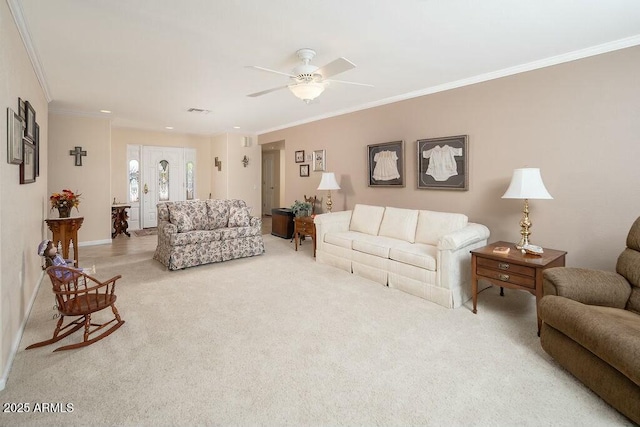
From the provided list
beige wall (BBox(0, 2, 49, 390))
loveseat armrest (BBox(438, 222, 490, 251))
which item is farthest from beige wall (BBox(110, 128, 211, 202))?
loveseat armrest (BBox(438, 222, 490, 251))

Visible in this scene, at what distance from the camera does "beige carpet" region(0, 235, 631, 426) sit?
69.9 inches

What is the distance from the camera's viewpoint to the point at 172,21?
8.50ft

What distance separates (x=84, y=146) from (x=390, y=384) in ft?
22.5

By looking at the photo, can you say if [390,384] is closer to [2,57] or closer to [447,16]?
[447,16]

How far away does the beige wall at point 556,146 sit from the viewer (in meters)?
3.00

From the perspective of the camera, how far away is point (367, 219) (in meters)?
4.92

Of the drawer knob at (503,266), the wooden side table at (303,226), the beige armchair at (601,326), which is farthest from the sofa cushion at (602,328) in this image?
the wooden side table at (303,226)

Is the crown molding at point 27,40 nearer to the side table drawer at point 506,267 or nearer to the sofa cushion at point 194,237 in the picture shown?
the sofa cushion at point 194,237

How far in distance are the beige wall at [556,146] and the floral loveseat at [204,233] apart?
2837 mm

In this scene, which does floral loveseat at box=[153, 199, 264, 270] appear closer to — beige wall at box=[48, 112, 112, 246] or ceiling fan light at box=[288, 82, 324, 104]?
beige wall at box=[48, 112, 112, 246]

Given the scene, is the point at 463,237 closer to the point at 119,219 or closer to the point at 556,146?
the point at 556,146

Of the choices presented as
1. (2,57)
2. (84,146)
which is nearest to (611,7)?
(2,57)

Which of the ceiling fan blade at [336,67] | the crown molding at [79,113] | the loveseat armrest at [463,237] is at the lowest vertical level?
the loveseat armrest at [463,237]

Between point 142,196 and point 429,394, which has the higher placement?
point 142,196
